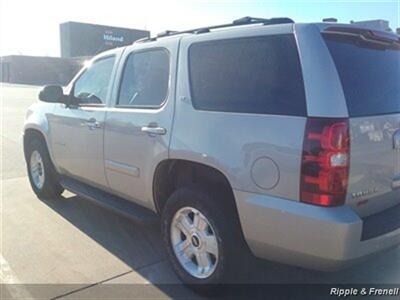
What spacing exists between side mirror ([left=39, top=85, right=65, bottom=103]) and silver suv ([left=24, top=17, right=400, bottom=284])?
113 cm

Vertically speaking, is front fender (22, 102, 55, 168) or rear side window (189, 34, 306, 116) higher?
rear side window (189, 34, 306, 116)

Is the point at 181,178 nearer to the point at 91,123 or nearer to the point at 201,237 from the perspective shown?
the point at 201,237

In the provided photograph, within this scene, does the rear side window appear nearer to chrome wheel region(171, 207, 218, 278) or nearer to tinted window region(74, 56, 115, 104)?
chrome wheel region(171, 207, 218, 278)

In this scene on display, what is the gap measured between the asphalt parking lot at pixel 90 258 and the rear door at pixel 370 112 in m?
0.81

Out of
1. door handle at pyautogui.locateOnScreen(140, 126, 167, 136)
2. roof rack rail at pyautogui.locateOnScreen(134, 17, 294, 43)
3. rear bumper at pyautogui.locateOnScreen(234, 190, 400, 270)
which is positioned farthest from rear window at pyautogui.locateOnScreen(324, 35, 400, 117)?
door handle at pyautogui.locateOnScreen(140, 126, 167, 136)

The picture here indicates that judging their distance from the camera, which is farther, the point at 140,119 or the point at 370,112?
the point at 140,119

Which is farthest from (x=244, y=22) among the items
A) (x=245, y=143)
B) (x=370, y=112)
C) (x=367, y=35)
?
(x=370, y=112)

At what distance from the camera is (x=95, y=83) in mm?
4605

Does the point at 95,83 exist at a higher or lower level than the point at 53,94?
higher

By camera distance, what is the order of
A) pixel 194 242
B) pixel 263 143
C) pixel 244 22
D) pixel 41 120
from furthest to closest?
1. pixel 41 120
2. pixel 194 242
3. pixel 244 22
4. pixel 263 143

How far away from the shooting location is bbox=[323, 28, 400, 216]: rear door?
2619mm

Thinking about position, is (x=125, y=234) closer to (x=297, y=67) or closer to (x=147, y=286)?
(x=147, y=286)

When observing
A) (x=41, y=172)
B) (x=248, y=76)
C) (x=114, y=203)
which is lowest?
(x=41, y=172)

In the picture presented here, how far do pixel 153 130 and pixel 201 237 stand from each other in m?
0.97
